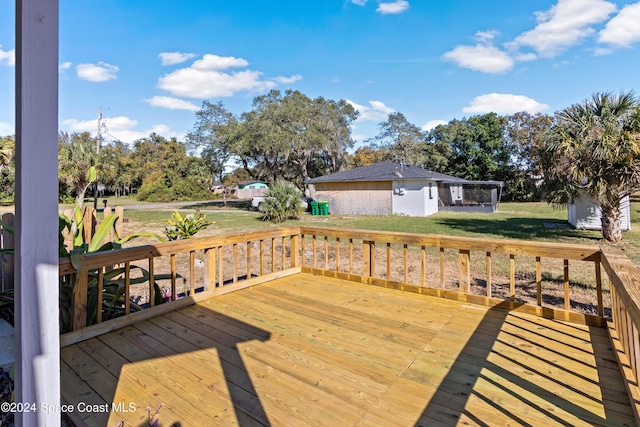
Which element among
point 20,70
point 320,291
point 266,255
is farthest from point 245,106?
point 20,70

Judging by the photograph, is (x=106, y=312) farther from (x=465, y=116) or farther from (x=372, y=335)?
(x=465, y=116)

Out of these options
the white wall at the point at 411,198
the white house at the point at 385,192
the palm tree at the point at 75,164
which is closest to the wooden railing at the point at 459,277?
the white wall at the point at 411,198

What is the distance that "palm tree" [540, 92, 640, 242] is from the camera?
Result: 7.25 meters

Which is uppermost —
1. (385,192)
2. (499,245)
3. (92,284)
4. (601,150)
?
(601,150)

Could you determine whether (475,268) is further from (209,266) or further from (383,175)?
(383,175)

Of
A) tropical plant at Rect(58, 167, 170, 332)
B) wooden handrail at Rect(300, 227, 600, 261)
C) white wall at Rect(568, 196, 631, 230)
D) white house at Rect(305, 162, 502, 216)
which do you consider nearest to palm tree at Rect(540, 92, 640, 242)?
white wall at Rect(568, 196, 631, 230)

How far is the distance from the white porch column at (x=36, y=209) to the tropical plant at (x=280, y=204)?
13097 mm

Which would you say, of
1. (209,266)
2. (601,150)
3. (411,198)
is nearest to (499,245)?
(209,266)

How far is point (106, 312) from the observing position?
9.37 feet

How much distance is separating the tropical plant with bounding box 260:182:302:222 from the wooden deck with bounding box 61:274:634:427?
11.2 m

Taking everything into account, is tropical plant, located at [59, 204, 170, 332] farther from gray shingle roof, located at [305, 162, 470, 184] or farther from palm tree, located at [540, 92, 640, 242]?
gray shingle roof, located at [305, 162, 470, 184]

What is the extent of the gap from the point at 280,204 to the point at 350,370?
12402 mm

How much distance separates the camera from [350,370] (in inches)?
82.4

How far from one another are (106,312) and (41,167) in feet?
7.32
